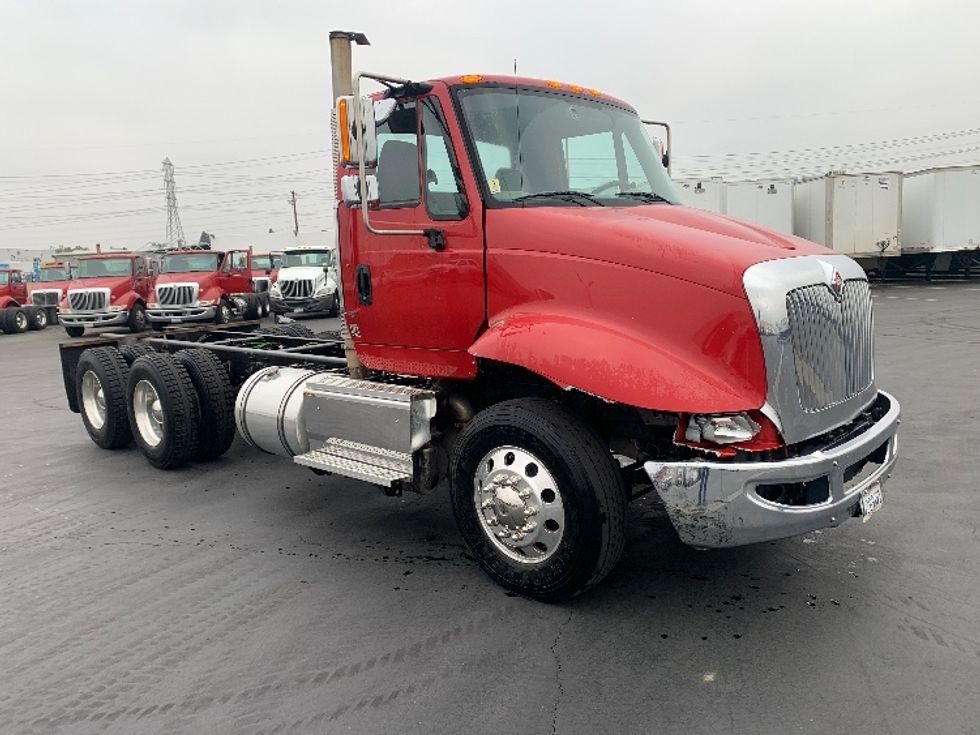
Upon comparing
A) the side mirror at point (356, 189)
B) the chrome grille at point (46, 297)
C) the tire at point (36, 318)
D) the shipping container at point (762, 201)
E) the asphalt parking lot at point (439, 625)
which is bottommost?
the asphalt parking lot at point (439, 625)

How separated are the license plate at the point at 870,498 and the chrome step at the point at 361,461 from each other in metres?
2.38

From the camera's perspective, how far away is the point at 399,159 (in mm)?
4434

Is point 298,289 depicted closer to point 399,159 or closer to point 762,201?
point 762,201

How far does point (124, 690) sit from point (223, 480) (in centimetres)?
319

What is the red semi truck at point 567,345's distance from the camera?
11.0 ft

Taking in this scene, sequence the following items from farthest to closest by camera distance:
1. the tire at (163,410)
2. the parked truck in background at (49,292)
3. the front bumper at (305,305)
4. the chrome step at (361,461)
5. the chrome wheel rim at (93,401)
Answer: the parked truck in background at (49,292), the front bumper at (305,305), the chrome wheel rim at (93,401), the tire at (163,410), the chrome step at (361,461)

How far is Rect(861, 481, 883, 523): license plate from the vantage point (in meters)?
3.65

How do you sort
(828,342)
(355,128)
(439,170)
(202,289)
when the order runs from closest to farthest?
(828,342) → (355,128) → (439,170) → (202,289)

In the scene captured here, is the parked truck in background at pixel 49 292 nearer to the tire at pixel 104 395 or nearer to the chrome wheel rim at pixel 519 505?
the tire at pixel 104 395

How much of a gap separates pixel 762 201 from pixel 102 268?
2107 centimetres

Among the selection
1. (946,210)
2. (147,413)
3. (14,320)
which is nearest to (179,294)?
(14,320)

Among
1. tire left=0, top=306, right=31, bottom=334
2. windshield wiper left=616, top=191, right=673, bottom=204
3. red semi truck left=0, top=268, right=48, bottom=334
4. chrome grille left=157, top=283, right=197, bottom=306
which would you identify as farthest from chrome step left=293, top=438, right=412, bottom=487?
red semi truck left=0, top=268, right=48, bottom=334

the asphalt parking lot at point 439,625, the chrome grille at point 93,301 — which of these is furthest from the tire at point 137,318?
the asphalt parking lot at point 439,625

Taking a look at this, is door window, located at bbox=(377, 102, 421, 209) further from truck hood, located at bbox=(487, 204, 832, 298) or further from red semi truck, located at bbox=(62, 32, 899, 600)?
truck hood, located at bbox=(487, 204, 832, 298)
